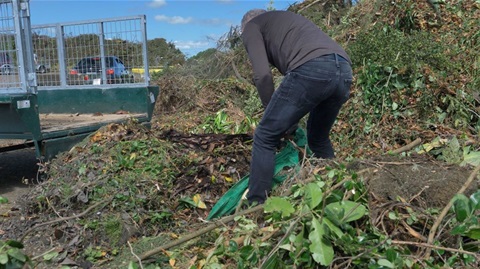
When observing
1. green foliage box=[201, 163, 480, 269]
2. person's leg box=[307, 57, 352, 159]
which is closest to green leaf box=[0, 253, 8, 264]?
green foliage box=[201, 163, 480, 269]

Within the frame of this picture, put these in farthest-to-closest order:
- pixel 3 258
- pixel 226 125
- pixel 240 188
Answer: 1. pixel 226 125
2. pixel 240 188
3. pixel 3 258

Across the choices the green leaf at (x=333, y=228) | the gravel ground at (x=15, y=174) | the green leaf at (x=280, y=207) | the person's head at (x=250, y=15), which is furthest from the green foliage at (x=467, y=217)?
the gravel ground at (x=15, y=174)

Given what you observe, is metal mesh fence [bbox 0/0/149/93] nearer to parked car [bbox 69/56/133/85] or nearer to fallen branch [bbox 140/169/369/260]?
parked car [bbox 69/56/133/85]

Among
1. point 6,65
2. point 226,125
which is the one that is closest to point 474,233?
point 226,125

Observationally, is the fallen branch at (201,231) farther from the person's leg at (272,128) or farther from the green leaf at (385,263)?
the green leaf at (385,263)

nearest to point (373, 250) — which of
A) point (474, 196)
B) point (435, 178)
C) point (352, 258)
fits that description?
point (352, 258)

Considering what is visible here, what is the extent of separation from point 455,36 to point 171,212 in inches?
189

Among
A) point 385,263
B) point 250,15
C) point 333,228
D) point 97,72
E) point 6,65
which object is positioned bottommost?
point 385,263

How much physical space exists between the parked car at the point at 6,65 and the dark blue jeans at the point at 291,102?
3.19m

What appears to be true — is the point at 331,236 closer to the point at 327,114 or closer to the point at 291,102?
the point at 291,102

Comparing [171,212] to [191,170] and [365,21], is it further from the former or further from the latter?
[365,21]

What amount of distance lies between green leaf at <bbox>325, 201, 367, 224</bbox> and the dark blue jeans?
887 millimetres

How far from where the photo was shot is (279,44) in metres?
3.54

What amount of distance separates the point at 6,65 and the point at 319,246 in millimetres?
4361
